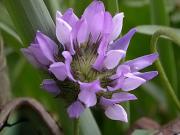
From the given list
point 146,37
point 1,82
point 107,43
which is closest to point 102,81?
point 107,43

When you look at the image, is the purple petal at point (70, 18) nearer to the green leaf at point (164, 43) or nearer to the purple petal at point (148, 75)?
the purple petal at point (148, 75)

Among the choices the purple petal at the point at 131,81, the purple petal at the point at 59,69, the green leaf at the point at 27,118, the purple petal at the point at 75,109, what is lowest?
the green leaf at the point at 27,118

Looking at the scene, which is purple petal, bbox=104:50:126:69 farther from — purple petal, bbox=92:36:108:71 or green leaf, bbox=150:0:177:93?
green leaf, bbox=150:0:177:93

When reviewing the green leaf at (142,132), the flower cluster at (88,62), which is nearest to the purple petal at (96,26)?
the flower cluster at (88,62)

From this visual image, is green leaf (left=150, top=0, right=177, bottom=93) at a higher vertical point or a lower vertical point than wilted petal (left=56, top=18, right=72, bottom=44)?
lower

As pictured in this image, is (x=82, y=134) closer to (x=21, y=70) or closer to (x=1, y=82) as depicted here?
(x=1, y=82)

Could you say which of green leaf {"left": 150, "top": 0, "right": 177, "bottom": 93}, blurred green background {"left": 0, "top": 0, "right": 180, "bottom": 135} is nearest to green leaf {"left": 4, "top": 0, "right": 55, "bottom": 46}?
blurred green background {"left": 0, "top": 0, "right": 180, "bottom": 135}
